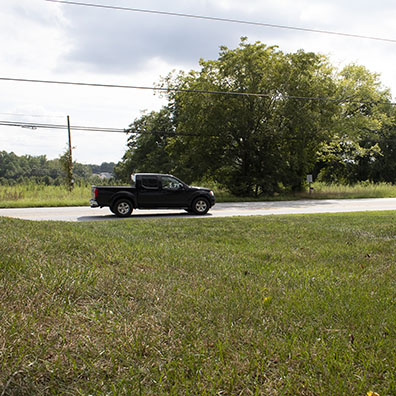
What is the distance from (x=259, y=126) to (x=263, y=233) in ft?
67.6

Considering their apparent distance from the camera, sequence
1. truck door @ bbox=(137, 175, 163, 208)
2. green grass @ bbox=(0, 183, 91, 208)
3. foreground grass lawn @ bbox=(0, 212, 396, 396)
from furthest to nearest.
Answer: green grass @ bbox=(0, 183, 91, 208) → truck door @ bbox=(137, 175, 163, 208) → foreground grass lawn @ bbox=(0, 212, 396, 396)

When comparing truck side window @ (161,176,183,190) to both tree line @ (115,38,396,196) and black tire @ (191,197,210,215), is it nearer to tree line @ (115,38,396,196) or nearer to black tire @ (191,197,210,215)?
black tire @ (191,197,210,215)

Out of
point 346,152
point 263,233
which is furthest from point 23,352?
point 346,152

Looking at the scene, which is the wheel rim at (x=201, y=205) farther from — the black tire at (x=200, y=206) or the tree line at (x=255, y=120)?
the tree line at (x=255, y=120)

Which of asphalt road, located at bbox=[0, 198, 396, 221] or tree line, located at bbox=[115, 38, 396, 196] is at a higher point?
tree line, located at bbox=[115, 38, 396, 196]

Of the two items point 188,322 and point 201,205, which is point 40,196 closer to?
point 201,205

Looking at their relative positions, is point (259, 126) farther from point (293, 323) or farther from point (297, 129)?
point (293, 323)

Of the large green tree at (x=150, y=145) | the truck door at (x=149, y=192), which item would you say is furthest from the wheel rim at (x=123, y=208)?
the large green tree at (x=150, y=145)

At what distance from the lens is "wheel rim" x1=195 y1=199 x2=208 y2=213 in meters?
15.5

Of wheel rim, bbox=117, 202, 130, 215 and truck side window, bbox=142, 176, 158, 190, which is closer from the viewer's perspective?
wheel rim, bbox=117, 202, 130, 215

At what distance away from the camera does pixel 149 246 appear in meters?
5.92

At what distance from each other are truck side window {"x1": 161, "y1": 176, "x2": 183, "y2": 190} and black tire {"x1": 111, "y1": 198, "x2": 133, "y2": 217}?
1.60m

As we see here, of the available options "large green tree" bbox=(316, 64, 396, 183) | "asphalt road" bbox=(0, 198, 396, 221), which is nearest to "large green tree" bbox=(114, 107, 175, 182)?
"large green tree" bbox=(316, 64, 396, 183)

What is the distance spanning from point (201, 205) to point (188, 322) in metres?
12.5
